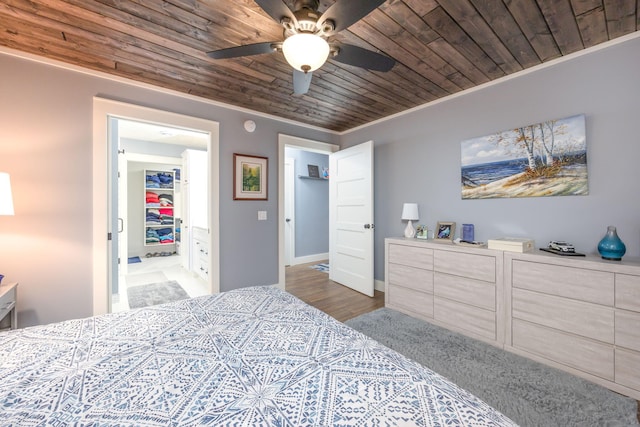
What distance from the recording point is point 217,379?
2.87ft

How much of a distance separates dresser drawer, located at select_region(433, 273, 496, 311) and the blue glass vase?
74 cm

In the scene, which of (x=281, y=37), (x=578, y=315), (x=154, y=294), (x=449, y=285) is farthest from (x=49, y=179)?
(x=578, y=315)

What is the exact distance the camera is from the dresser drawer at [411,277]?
8.85ft

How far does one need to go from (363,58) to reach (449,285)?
2154 mm

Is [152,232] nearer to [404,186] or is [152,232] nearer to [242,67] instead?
[242,67]

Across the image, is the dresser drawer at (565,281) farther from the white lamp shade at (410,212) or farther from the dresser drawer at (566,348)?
the white lamp shade at (410,212)

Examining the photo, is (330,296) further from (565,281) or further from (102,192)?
(102,192)

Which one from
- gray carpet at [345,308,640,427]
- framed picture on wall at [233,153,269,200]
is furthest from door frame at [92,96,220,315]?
gray carpet at [345,308,640,427]

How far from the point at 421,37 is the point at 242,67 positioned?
1448 millimetres

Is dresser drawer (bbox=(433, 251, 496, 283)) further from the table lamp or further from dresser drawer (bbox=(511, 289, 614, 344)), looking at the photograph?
the table lamp

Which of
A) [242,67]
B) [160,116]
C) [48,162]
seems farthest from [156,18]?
[48,162]

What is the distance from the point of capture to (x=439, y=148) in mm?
3006

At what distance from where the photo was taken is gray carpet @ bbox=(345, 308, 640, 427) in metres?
1.50

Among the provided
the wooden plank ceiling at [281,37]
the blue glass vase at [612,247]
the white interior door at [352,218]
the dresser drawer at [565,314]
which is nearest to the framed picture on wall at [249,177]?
the wooden plank ceiling at [281,37]
